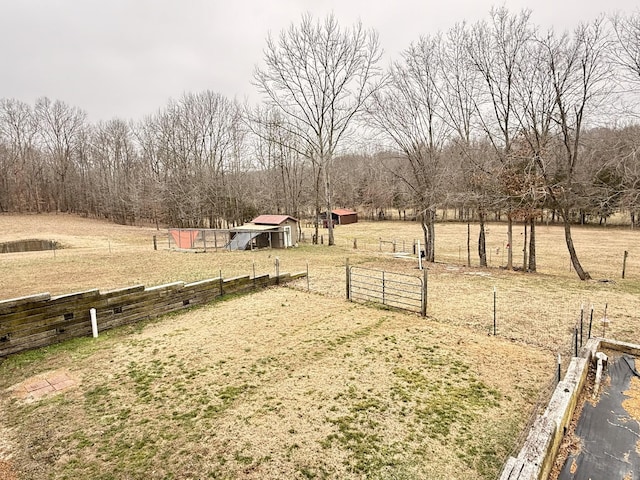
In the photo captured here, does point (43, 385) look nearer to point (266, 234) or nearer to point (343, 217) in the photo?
point (266, 234)

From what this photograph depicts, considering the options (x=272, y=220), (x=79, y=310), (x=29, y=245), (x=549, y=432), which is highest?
(x=272, y=220)

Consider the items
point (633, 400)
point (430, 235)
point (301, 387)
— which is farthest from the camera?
point (430, 235)

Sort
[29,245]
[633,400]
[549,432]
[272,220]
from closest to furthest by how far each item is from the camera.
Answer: [549,432] → [633,400] → [272,220] → [29,245]

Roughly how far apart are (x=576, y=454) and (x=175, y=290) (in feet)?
29.1

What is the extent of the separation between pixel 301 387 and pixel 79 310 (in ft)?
17.7

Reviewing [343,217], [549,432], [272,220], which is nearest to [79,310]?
[549,432]

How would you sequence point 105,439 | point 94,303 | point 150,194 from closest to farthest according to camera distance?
point 105,439 < point 94,303 < point 150,194

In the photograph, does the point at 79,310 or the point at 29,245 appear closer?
the point at 79,310

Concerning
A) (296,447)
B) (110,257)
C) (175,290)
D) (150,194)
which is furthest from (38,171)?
(296,447)

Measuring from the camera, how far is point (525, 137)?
15.1 metres

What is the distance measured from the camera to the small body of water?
81.4 ft

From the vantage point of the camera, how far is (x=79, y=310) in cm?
748

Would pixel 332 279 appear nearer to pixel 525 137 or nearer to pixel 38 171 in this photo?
pixel 525 137

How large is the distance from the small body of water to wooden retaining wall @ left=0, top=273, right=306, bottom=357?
21.5 metres
